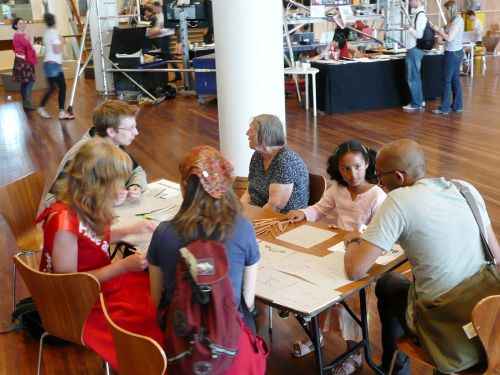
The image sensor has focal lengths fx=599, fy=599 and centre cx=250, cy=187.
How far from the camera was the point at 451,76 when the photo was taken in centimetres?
812

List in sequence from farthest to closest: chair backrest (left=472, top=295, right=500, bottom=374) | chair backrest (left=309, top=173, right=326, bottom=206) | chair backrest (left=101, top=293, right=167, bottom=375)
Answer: chair backrest (left=309, top=173, right=326, bottom=206), chair backrest (left=472, top=295, right=500, bottom=374), chair backrest (left=101, top=293, right=167, bottom=375)

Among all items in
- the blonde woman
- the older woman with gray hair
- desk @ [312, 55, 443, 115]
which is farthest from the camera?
desk @ [312, 55, 443, 115]

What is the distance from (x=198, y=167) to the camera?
1827mm

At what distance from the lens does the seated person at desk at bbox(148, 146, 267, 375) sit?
180cm

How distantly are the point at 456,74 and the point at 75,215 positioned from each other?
7.09 meters

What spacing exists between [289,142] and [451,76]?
273 centimetres

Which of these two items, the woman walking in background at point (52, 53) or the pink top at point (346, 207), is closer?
the pink top at point (346, 207)

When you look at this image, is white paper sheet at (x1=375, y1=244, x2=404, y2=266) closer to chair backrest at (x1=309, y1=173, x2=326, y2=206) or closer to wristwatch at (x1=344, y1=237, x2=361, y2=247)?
wristwatch at (x1=344, y1=237, x2=361, y2=247)

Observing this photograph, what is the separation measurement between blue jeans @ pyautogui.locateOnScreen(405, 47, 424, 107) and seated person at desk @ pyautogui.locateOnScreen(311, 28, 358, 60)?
966mm

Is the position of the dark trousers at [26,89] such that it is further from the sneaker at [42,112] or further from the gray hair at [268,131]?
the gray hair at [268,131]

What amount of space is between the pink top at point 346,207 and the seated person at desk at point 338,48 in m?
6.22

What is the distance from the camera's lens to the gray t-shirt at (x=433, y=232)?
1978 millimetres

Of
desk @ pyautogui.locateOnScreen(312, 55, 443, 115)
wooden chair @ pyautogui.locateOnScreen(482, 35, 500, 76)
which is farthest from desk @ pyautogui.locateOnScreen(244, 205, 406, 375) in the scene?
wooden chair @ pyautogui.locateOnScreen(482, 35, 500, 76)

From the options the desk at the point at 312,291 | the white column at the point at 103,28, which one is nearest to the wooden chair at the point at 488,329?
the desk at the point at 312,291
